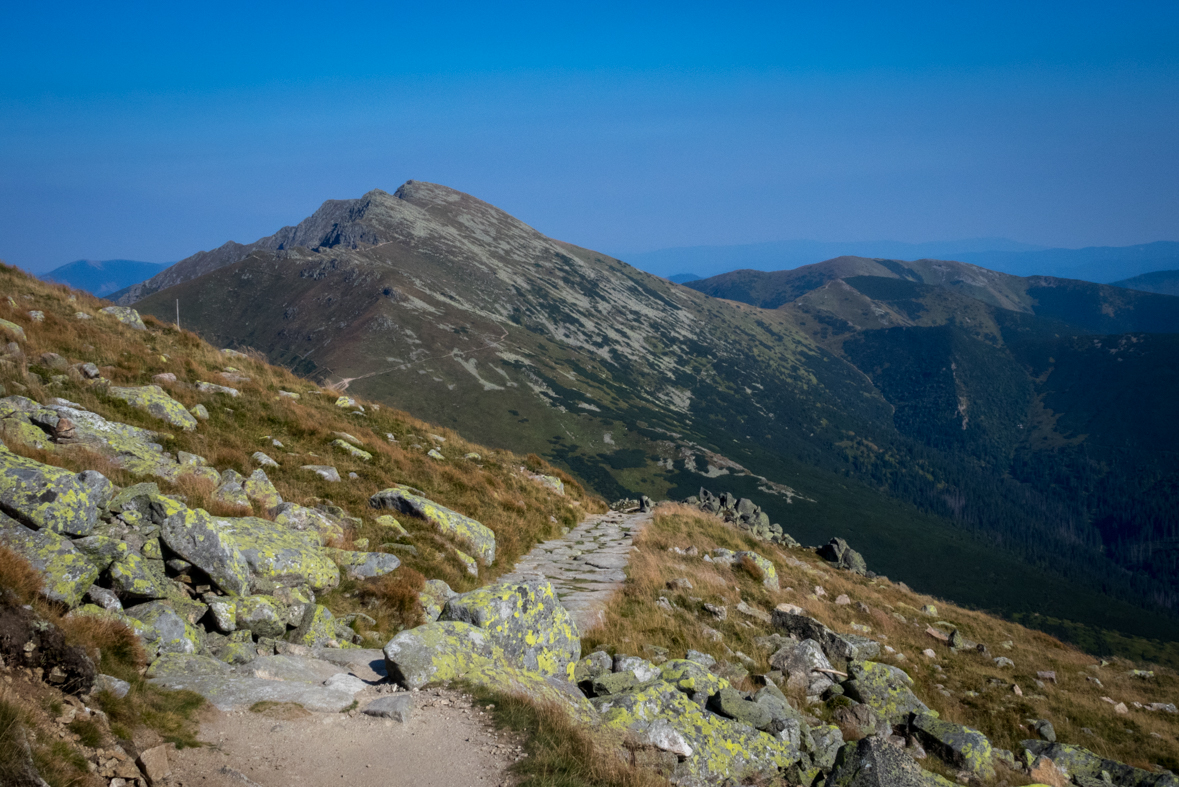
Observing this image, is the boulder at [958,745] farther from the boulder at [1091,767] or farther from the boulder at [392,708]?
the boulder at [392,708]

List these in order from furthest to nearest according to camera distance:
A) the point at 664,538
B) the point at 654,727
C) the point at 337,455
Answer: the point at 664,538 → the point at 337,455 → the point at 654,727

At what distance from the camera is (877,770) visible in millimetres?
8609

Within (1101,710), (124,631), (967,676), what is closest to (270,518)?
(124,631)

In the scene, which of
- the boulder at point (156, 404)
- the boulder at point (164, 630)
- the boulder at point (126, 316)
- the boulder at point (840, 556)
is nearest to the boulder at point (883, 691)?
the boulder at point (164, 630)

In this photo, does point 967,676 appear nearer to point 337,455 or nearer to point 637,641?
point 637,641

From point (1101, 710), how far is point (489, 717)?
1893cm

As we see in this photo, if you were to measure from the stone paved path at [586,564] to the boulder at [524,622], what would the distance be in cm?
241

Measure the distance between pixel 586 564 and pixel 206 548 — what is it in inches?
482

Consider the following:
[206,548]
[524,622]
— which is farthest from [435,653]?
[206,548]

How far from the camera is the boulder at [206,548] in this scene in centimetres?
939

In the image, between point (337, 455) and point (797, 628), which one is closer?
point (797, 628)

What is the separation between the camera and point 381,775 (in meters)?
6.35

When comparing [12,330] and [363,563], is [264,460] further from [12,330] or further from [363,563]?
[12,330]

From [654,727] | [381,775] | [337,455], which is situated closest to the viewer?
[381,775]
